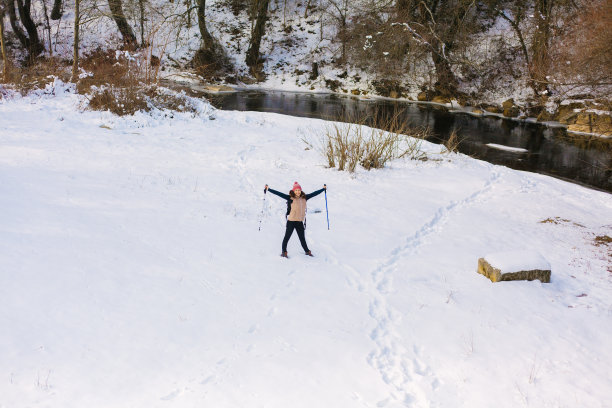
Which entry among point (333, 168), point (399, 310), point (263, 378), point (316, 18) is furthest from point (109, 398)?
Result: point (316, 18)

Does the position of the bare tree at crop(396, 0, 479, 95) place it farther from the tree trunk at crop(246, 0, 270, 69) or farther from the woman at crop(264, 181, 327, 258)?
the woman at crop(264, 181, 327, 258)

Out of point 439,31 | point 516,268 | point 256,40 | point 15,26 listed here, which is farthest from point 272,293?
point 256,40

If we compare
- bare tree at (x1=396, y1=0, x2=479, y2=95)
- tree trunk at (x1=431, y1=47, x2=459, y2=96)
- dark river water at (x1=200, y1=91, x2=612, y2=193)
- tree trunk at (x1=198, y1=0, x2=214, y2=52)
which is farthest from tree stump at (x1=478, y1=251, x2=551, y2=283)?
tree trunk at (x1=198, y1=0, x2=214, y2=52)

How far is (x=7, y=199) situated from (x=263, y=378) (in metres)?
6.79

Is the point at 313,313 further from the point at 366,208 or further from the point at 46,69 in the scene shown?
the point at 46,69

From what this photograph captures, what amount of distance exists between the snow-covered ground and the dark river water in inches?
210

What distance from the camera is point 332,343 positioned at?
19.6 feet

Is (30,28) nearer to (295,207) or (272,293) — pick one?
(295,207)

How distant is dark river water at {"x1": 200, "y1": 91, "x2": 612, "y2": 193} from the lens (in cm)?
1819

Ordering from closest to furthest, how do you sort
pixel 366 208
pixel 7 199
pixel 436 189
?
pixel 7 199
pixel 366 208
pixel 436 189

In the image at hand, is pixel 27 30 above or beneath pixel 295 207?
above

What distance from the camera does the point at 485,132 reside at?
953 inches

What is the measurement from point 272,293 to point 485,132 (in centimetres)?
2072

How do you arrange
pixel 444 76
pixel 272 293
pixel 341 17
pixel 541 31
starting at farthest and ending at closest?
pixel 341 17 → pixel 444 76 → pixel 541 31 → pixel 272 293
